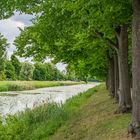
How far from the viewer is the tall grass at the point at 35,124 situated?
624 inches

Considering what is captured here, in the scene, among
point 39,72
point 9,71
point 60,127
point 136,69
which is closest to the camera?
point 136,69

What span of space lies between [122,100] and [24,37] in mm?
8844

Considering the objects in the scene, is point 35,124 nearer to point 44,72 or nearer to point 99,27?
point 99,27

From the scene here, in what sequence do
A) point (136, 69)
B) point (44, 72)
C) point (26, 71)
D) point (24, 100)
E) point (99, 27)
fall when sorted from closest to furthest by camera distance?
1. point (136, 69)
2. point (99, 27)
3. point (24, 100)
4. point (26, 71)
5. point (44, 72)

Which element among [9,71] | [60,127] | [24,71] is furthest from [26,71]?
[60,127]

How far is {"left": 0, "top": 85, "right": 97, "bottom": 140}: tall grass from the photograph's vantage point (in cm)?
1586

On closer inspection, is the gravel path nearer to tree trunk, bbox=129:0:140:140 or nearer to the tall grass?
the tall grass

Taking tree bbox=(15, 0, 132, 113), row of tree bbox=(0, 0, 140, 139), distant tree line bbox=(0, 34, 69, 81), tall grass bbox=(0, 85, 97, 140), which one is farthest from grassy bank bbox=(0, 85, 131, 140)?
distant tree line bbox=(0, 34, 69, 81)

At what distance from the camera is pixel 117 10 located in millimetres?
12727

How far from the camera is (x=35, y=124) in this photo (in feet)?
60.6

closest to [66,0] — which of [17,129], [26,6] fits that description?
[26,6]

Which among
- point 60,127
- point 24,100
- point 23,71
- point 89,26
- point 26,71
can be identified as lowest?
point 60,127

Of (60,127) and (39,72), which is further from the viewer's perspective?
(39,72)

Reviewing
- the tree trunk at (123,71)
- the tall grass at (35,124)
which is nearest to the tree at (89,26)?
the tree trunk at (123,71)
